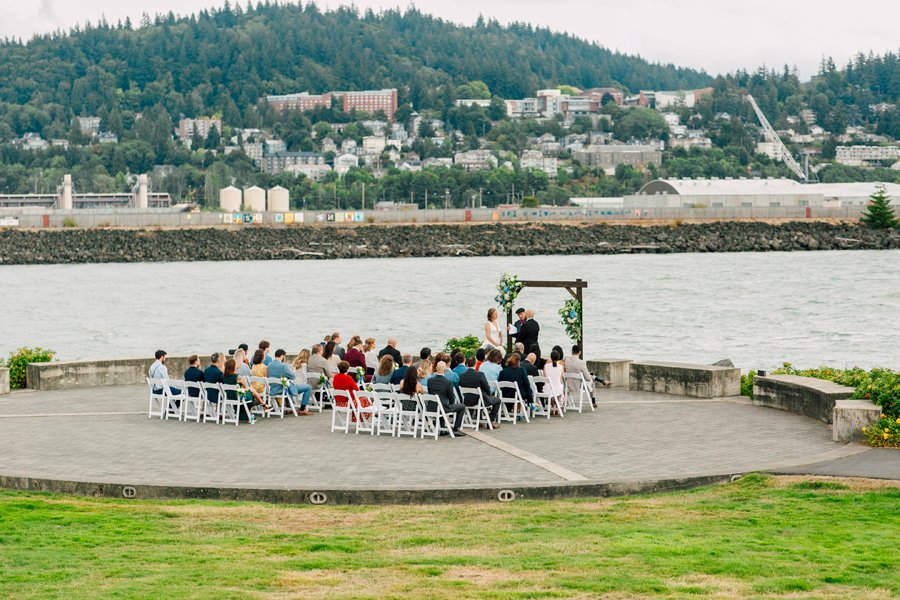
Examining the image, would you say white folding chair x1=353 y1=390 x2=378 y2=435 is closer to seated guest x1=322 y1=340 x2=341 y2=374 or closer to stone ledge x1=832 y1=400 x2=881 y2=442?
seated guest x1=322 y1=340 x2=341 y2=374

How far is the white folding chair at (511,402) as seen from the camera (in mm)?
16756

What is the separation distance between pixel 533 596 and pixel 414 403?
25.2 feet

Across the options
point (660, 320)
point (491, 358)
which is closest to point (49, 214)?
point (660, 320)

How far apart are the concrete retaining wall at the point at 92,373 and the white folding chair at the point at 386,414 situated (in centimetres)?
622

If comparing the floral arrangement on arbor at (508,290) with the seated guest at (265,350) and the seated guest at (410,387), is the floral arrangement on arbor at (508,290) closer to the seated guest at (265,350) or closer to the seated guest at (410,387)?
the seated guest at (265,350)

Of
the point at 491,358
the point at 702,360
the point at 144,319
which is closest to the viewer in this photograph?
the point at 491,358

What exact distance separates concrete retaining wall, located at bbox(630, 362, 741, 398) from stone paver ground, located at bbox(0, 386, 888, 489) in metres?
0.41

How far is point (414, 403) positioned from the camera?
1596 cm

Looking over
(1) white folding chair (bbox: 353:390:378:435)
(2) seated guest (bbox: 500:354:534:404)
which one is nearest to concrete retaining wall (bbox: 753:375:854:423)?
(2) seated guest (bbox: 500:354:534:404)

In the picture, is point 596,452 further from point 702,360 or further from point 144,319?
point 144,319

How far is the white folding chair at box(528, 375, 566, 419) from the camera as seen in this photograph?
1710 cm

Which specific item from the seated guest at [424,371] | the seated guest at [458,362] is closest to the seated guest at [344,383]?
the seated guest at [424,371]

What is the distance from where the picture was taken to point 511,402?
17.0m

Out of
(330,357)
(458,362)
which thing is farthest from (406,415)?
(330,357)
